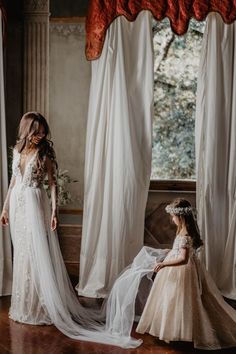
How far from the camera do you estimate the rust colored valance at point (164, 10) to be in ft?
16.1

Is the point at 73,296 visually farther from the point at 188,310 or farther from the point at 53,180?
the point at 188,310

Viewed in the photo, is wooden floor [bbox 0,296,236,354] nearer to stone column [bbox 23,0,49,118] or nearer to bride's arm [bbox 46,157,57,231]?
bride's arm [bbox 46,157,57,231]

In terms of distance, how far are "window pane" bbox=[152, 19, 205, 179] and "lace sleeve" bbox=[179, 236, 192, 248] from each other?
6.38ft

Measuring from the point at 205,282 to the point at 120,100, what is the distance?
6.60ft

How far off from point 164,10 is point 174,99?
0.91 metres

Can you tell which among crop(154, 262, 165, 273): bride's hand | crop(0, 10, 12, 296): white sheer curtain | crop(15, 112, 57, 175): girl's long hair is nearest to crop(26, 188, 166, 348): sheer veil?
crop(154, 262, 165, 273): bride's hand

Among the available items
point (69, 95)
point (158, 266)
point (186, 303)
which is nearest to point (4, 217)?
point (158, 266)

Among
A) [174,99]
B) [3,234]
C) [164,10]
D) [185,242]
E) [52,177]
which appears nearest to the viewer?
[185,242]

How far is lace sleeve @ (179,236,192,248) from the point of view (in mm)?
3556

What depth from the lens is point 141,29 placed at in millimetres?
4969

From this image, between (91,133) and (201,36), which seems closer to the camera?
(91,133)

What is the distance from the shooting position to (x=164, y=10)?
16.2 feet

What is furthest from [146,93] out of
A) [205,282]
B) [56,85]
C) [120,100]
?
[205,282]

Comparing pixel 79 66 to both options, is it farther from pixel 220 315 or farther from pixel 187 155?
pixel 220 315
